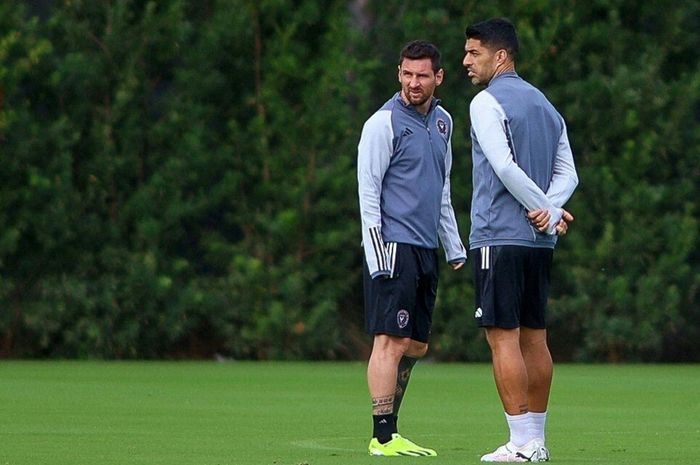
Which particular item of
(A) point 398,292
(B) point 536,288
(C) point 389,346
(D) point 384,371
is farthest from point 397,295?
(B) point 536,288

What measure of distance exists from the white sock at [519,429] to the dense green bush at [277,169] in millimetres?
8742

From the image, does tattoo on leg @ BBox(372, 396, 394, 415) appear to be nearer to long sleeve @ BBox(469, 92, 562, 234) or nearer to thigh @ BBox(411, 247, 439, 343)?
thigh @ BBox(411, 247, 439, 343)

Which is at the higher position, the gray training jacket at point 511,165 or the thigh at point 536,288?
the gray training jacket at point 511,165

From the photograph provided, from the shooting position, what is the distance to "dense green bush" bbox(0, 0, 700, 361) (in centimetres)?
1678

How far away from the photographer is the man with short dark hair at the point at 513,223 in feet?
25.9

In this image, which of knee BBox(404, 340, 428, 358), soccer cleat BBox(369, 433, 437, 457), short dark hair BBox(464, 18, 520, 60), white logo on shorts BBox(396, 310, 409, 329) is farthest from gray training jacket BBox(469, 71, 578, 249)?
soccer cleat BBox(369, 433, 437, 457)

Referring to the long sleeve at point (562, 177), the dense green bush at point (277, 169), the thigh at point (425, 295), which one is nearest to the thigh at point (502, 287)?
the long sleeve at point (562, 177)

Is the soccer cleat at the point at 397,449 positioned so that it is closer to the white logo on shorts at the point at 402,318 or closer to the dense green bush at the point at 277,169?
the white logo on shorts at the point at 402,318

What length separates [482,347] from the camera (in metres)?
17.1

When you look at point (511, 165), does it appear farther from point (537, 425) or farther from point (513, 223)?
point (537, 425)

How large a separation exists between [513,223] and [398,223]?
68 centimetres

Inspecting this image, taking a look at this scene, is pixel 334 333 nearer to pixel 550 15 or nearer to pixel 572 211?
pixel 572 211

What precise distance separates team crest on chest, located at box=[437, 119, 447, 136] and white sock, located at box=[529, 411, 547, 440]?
1.50 meters

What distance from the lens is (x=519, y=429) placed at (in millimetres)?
7914
